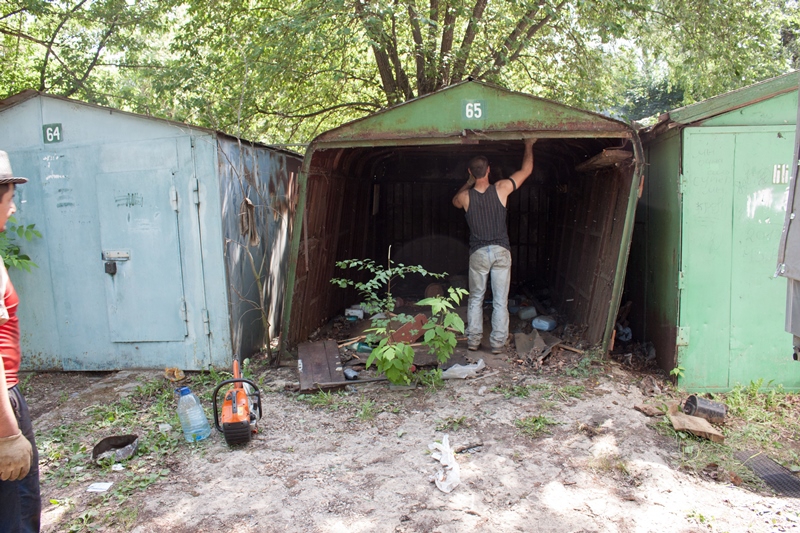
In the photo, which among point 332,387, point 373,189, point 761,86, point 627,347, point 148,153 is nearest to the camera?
point 761,86

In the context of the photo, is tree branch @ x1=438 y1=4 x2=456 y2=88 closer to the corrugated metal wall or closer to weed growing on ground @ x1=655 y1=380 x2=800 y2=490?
the corrugated metal wall

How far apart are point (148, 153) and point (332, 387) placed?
3226 millimetres

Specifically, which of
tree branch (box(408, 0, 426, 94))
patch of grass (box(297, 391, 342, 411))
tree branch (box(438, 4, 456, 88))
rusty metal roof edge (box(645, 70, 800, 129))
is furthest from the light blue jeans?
tree branch (box(438, 4, 456, 88))

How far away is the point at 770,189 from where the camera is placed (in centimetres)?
536

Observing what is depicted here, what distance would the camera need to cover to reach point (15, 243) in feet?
20.9

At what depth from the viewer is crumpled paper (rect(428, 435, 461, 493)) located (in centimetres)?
381

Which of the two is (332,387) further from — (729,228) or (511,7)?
(511,7)

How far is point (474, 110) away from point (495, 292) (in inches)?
86.1

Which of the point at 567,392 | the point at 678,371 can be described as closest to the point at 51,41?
the point at 567,392

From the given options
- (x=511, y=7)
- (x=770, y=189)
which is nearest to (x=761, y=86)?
(x=770, y=189)

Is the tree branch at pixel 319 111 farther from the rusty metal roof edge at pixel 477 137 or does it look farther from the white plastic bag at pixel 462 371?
the white plastic bag at pixel 462 371

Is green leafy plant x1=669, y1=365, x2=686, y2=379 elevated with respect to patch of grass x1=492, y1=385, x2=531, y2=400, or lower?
A: elevated

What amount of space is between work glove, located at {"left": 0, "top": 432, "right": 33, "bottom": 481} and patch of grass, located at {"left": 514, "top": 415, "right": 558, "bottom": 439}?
11.5 feet

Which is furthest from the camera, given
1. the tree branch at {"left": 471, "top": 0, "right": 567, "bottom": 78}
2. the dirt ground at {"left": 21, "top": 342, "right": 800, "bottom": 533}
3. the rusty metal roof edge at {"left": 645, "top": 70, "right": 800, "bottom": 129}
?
the tree branch at {"left": 471, "top": 0, "right": 567, "bottom": 78}
